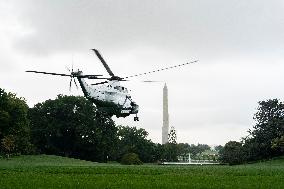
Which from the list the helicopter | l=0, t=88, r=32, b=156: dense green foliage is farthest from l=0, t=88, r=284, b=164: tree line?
the helicopter

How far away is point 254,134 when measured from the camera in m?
117

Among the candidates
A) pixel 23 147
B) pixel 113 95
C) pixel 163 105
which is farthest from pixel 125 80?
pixel 163 105

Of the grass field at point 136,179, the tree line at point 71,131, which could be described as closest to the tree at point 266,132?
the tree line at point 71,131

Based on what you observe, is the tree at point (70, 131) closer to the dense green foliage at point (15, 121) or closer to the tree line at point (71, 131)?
the tree line at point (71, 131)

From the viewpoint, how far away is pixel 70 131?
133625 mm

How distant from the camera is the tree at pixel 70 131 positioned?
132 m

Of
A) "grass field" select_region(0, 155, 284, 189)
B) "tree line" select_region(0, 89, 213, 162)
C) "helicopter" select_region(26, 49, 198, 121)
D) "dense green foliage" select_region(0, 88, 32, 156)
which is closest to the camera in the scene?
"grass field" select_region(0, 155, 284, 189)

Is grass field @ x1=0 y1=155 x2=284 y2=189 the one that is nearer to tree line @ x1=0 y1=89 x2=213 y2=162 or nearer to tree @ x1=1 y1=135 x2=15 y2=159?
tree @ x1=1 y1=135 x2=15 y2=159

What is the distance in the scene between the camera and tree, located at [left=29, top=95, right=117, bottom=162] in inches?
5192

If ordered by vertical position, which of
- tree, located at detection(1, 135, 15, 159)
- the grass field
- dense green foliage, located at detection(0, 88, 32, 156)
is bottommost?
the grass field

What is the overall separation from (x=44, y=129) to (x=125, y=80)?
80.2 metres

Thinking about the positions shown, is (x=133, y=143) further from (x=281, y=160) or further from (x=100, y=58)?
(x=100, y=58)

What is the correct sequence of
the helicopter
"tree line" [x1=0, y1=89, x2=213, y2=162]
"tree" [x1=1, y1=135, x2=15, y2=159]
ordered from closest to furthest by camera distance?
1. the helicopter
2. "tree" [x1=1, y1=135, x2=15, y2=159]
3. "tree line" [x1=0, y1=89, x2=213, y2=162]

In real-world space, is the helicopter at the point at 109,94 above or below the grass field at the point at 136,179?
above
